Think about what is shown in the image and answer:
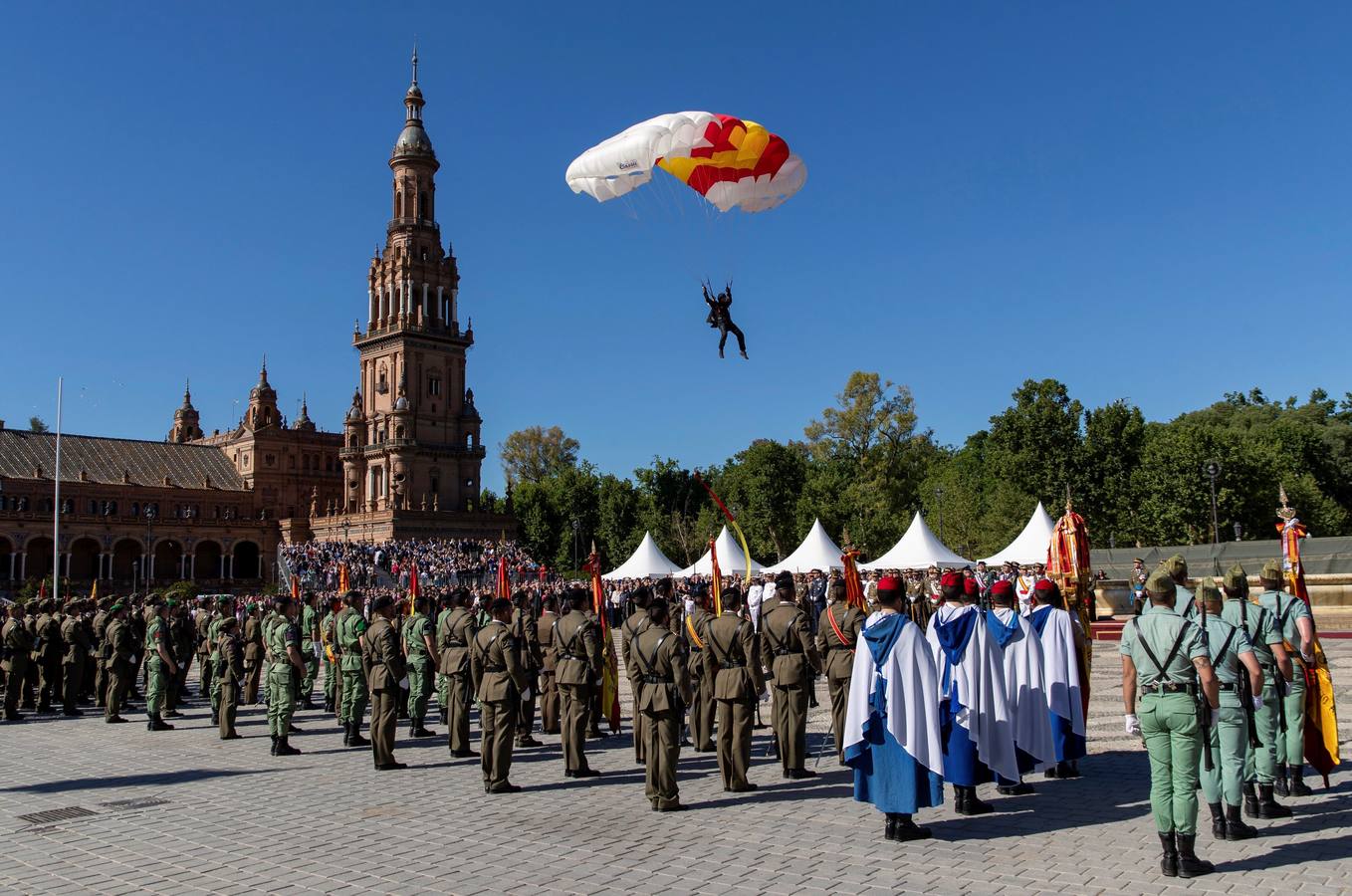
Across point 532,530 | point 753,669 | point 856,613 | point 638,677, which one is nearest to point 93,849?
point 638,677

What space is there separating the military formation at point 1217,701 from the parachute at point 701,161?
45.8ft

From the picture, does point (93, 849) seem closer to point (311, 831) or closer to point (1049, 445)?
point (311, 831)

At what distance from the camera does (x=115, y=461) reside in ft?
307

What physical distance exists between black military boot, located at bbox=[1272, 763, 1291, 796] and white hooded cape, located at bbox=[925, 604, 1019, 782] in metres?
2.18

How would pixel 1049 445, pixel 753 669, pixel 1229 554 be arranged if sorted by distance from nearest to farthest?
pixel 753 669, pixel 1229 554, pixel 1049 445

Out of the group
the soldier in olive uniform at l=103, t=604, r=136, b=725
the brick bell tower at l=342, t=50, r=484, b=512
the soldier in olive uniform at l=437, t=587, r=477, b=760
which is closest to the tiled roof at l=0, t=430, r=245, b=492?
the brick bell tower at l=342, t=50, r=484, b=512

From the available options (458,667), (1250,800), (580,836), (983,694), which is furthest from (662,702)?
(1250,800)

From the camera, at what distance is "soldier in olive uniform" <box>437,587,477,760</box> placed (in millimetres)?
12359

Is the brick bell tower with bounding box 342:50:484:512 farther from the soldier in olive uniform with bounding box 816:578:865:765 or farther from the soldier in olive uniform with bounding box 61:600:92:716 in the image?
the soldier in olive uniform with bounding box 816:578:865:765

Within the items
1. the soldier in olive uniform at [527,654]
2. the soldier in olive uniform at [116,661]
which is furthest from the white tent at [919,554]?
the soldier in olive uniform at [116,661]

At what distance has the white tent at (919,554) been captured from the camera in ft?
112

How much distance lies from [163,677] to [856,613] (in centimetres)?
1077

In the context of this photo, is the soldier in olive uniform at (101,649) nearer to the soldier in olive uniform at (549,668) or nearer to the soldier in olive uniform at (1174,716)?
the soldier in olive uniform at (549,668)

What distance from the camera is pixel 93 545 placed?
8362cm
